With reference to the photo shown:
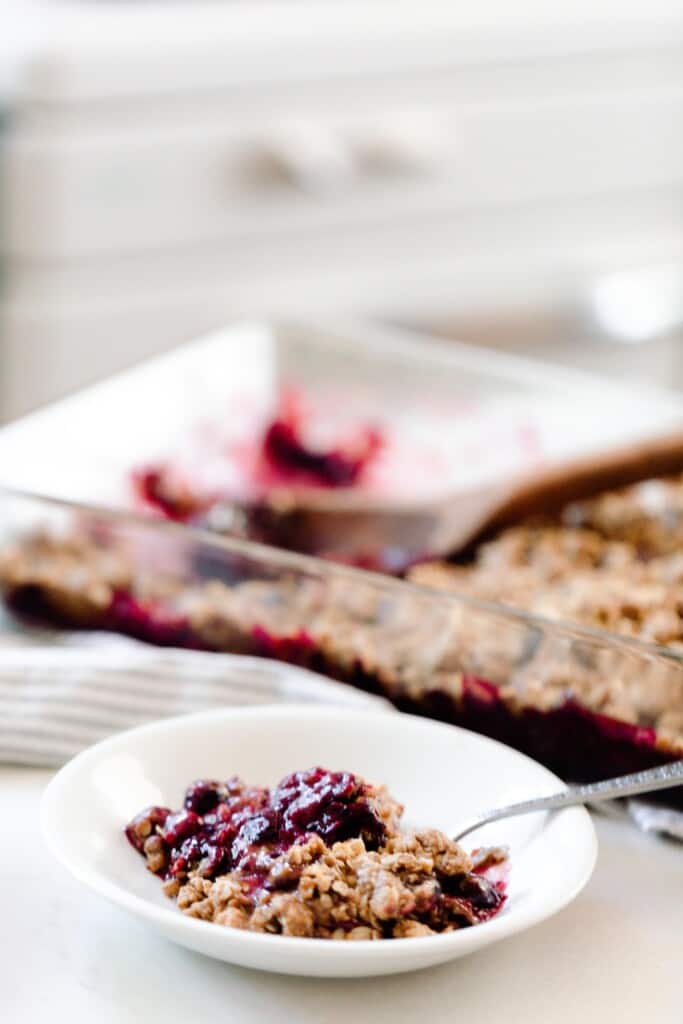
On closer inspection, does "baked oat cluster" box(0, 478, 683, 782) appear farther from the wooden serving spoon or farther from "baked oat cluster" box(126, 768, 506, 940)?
"baked oat cluster" box(126, 768, 506, 940)

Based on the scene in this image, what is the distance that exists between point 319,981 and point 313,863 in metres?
0.06

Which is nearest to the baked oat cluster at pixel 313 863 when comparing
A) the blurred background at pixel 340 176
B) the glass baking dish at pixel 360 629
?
the glass baking dish at pixel 360 629

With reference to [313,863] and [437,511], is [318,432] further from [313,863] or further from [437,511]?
[313,863]

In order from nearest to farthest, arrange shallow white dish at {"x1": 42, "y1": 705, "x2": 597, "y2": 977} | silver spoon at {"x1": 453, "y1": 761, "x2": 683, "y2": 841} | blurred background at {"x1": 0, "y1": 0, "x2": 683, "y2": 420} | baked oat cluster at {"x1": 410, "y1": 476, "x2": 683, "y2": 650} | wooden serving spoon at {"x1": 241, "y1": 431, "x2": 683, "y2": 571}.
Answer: shallow white dish at {"x1": 42, "y1": 705, "x2": 597, "y2": 977}
silver spoon at {"x1": 453, "y1": 761, "x2": 683, "y2": 841}
baked oat cluster at {"x1": 410, "y1": 476, "x2": 683, "y2": 650}
wooden serving spoon at {"x1": 241, "y1": 431, "x2": 683, "y2": 571}
blurred background at {"x1": 0, "y1": 0, "x2": 683, "y2": 420}

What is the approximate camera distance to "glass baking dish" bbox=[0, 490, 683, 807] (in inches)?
36.2

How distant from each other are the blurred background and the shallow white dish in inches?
53.3

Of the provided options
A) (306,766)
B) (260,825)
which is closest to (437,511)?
(306,766)

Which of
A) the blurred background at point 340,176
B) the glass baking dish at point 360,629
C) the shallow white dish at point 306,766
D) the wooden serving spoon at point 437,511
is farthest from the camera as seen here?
the blurred background at point 340,176

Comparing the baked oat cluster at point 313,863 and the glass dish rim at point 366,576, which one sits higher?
the glass dish rim at point 366,576

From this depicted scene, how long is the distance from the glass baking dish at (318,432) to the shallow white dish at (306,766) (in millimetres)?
334

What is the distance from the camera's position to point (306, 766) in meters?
0.91

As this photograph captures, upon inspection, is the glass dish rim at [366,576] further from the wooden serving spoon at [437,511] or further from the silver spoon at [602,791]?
the wooden serving spoon at [437,511]

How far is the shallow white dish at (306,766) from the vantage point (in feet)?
2.32

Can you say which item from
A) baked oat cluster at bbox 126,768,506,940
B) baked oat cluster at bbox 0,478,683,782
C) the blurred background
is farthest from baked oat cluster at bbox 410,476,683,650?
the blurred background
